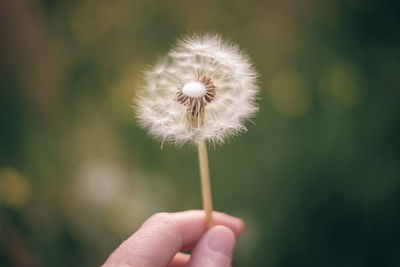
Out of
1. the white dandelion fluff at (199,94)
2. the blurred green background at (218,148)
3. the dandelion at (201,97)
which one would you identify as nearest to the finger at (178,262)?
the dandelion at (201,97)

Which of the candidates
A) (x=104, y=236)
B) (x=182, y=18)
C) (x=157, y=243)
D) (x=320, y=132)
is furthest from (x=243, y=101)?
(x=104, y=236)

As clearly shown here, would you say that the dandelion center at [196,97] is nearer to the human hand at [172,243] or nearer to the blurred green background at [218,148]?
the human hand at [172,243]

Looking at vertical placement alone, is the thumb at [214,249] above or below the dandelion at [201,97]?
below

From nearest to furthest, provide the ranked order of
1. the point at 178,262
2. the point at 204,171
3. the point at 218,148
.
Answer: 1. the point at 204,171
2. the point at 178,262
3. the point at 218,148

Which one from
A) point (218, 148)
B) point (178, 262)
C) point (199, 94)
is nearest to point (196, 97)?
point (199, 94)

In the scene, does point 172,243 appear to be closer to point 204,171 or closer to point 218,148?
point 204,171

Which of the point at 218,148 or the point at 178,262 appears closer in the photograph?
the point at 178,262
